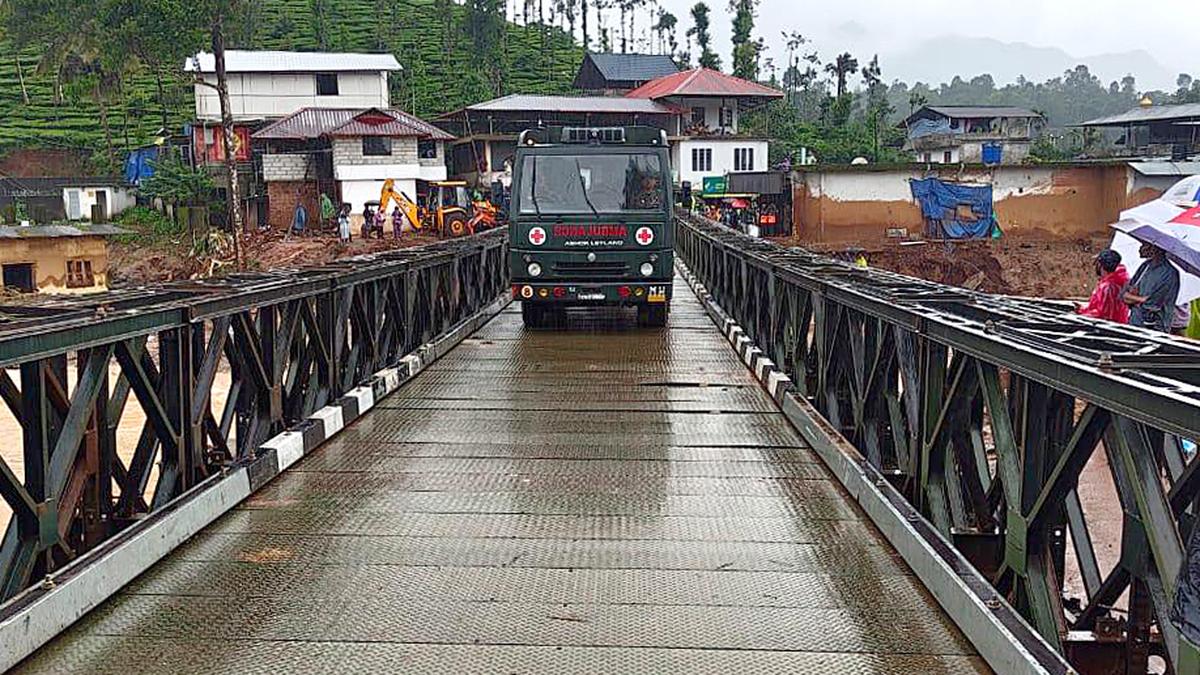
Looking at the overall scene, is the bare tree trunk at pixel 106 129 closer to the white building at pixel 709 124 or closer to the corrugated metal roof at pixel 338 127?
the corrugated metal roof at pixel 338 127

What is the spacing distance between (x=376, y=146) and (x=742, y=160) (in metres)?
18.4

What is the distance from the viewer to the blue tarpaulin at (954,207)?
39.2m

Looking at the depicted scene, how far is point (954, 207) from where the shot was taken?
3931 centimetres

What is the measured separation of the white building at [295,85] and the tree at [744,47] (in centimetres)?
2428

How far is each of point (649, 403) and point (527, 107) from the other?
142ft

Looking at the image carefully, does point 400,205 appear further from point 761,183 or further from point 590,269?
point 590,269

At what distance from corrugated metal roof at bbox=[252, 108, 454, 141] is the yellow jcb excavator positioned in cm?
189

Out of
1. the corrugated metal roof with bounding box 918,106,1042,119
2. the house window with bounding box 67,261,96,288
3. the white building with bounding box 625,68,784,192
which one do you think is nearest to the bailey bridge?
the house window with bounding box 67,261,96,288

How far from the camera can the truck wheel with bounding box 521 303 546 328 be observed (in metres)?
13.1

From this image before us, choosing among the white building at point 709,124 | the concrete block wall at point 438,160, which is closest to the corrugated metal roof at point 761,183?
the white building at point 709,124

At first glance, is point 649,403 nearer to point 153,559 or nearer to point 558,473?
point 558,473

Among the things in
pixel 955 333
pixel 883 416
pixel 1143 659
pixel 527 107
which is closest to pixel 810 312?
pixel 883 416

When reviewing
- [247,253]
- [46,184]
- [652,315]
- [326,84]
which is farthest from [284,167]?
[652,315]

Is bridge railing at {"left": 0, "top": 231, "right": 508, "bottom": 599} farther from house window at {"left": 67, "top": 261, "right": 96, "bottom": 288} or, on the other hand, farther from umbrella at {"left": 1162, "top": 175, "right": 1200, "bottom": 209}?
house window at {"left": 67, "top": 261, "right": 96, "bottom": 288}
